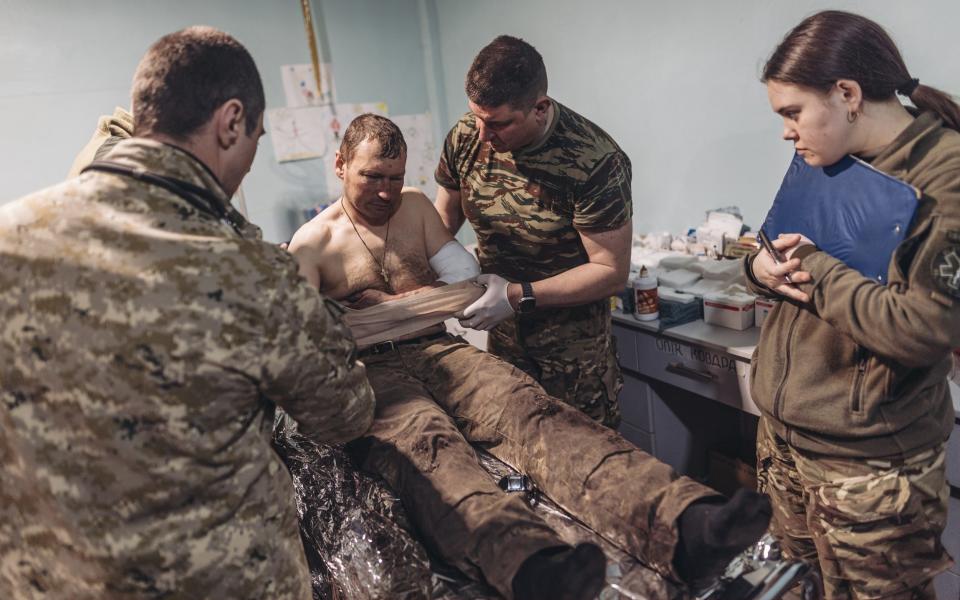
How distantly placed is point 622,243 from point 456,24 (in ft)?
7.66

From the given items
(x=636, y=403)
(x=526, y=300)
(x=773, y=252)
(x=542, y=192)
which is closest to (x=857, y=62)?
(x=773, y=252)

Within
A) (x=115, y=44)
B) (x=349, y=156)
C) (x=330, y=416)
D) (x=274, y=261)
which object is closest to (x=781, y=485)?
(x=330, y=416)

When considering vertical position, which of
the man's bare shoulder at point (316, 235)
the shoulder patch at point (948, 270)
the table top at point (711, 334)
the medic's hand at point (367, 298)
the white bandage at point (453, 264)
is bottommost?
the table top at point (711, 334)

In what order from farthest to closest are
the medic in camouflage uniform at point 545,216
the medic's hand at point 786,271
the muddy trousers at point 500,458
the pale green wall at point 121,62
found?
the pale green wall at point 121,62 < the medic in camouflage uniform at point 545,216 < the medic's hand at point 786,271 < the muddy trousers at point 500,458

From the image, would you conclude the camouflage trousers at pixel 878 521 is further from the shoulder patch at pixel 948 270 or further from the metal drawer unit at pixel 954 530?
the metal drawer unit at pixel 954 530

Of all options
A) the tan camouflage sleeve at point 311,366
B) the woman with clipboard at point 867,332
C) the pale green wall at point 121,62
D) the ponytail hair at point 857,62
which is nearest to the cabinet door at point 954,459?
the woman with clipboard at point 867,332

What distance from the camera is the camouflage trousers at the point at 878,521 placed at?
1.26m

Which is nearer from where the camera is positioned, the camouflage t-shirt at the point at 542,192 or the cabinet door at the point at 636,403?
the camouflage t-shirt at the point at 542,192

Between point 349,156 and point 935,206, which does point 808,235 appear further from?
point 349,156

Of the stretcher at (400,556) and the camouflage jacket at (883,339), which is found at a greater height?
the camouflage jacket at (883,339)

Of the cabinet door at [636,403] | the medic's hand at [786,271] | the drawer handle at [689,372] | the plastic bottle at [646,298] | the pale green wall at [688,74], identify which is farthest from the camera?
the cabinet door at [636,403]

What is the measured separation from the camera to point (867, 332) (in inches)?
45.3

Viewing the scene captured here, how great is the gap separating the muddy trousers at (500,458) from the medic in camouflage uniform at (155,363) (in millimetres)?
360

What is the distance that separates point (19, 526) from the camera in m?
1.01
